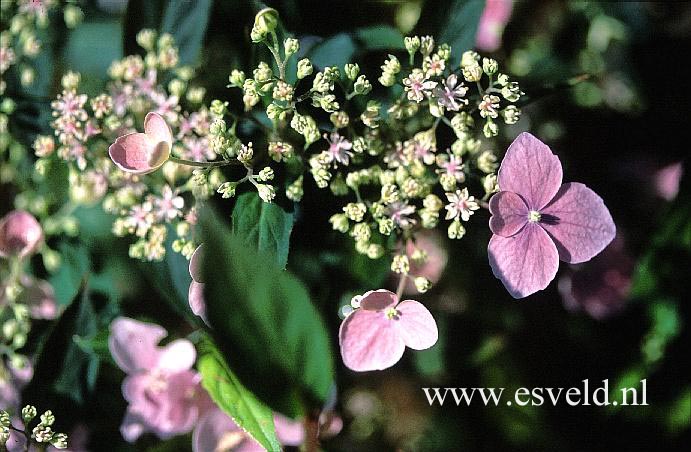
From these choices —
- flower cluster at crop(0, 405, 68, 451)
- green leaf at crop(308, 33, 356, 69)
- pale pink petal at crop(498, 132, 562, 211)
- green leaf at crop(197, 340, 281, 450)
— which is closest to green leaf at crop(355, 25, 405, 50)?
green leaf at crop(308, 33, 356, 69)

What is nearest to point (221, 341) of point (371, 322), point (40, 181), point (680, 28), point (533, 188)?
point (371, 322)

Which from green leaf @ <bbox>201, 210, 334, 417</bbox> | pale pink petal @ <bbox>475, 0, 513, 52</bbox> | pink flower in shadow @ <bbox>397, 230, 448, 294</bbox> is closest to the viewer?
green leaf @ <bbox>201, 210, 334, 417</bbox>

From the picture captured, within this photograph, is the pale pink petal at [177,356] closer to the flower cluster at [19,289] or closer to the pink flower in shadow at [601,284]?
the flower cluster at [19,289]

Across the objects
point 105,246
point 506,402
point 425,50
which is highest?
point 425,50

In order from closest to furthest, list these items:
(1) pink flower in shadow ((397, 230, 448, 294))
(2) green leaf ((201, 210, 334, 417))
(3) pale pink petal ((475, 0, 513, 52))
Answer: (2) green leaf ((201, 210, 334, 417)), (1) pink flower in shadow ((397, 230, 448, 294)), (3) pale pink petal ((475, 0, 513, 52))

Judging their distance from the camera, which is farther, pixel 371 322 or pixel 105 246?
pixel 105 246

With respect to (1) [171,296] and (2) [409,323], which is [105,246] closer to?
(1) [171,296]

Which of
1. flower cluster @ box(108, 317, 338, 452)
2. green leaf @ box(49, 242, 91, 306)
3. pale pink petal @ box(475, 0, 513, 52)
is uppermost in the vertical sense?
pale pink petal @ box(475, 0, 513, 52)

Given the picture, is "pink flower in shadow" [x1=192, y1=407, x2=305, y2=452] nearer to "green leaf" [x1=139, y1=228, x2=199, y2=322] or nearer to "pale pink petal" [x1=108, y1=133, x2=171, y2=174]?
"green leaf" [x1=139, y1=228, x2=199, y2=322]

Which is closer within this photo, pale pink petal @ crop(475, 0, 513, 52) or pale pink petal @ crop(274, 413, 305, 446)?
pale pink petal @ crop(274, 413, 305, 446)
